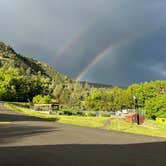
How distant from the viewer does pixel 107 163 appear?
1409 cm

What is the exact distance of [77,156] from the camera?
616 inches

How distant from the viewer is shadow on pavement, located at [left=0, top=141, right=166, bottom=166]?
13742 millimetres

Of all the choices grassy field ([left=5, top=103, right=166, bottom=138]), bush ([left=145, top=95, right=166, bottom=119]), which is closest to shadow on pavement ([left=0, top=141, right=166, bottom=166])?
grassy field ([left=5, top=103, right=166, bottom=138])

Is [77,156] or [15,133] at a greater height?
[15,133]

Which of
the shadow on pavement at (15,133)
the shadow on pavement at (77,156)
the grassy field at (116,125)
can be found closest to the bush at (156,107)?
the grassy field at (116,125)

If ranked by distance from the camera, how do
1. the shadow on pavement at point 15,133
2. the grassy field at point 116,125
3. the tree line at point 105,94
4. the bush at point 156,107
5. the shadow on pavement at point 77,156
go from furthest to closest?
the tree line at point 105,94, the bush at point 156,107, the grassy field at point 116,125, the shadow on pavement at point 15,133, the shadow on pavement at point 77,156

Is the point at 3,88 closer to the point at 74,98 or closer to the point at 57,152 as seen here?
the point at 74,98

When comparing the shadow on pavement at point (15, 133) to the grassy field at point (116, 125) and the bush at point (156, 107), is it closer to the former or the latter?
the grassy field at point (116, 125)

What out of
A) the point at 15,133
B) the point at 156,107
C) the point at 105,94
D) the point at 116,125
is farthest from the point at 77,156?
the point at 105,94

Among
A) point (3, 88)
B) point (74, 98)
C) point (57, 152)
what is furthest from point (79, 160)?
point (74, 98)

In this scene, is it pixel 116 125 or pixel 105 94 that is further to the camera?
pixel 105 94

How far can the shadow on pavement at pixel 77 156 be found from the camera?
13742 millimetres

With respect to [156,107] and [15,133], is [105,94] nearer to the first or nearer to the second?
[156,107]

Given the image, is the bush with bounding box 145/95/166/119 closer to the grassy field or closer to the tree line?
the tree line
